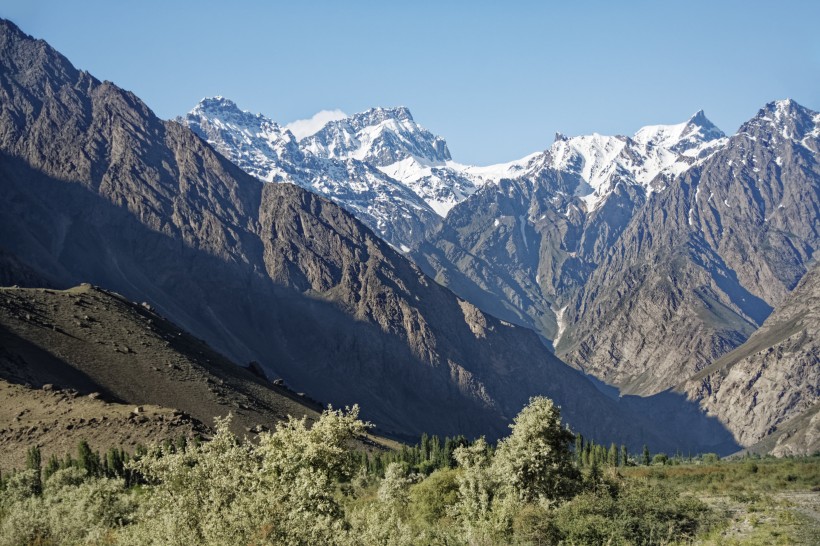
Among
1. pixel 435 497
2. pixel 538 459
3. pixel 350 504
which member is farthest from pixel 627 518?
pixel 435 497

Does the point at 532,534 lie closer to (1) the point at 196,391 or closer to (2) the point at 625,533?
(2) the point at 625,533

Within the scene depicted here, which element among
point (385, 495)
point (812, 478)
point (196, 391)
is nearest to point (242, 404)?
point (196, 391)

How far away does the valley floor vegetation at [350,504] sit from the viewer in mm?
42812

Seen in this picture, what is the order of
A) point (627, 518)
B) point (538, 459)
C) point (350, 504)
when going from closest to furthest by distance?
point (627, 518), point (538, 459), point (350, 504)

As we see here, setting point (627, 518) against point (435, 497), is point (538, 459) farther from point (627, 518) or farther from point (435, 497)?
point (435, 497)

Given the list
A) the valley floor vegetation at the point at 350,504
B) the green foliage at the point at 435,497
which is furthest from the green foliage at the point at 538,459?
the green foliage at the point at 435,497

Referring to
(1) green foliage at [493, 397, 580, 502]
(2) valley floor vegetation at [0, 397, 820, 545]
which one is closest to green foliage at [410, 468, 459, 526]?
(2) valley floor vegetation at [0, 397, 820, 545]

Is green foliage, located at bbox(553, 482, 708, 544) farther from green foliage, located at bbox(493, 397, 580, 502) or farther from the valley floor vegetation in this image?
green foliage, located at bbox(493, 397, 580, 502)

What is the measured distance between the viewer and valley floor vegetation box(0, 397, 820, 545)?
42.8 m

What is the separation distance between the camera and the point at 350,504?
95.2 metres

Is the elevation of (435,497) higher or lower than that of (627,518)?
lower

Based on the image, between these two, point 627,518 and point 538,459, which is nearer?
point 627,518

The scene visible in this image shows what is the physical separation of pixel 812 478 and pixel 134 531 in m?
98.8

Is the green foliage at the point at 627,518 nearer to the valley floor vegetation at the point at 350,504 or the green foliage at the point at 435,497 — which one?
the valley floor vegetation at the point at 350,504
